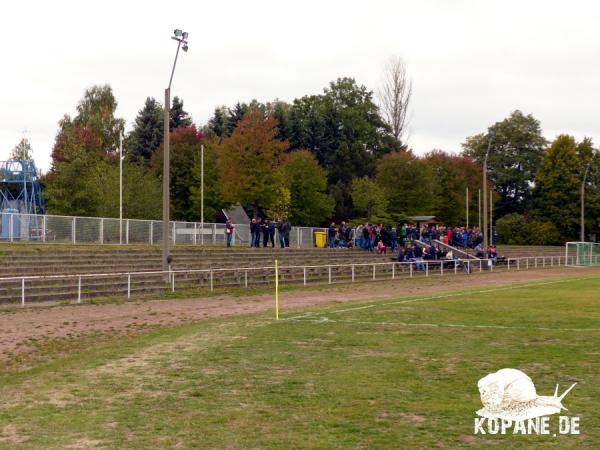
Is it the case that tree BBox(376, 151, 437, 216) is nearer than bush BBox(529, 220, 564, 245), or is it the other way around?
tree BBox(376, 151, 437, 216)

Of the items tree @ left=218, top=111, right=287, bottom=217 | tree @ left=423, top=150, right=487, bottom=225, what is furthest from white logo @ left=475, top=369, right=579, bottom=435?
tree @ left=423, top=150, right=487, bottom=225

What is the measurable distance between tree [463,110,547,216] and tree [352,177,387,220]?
30.0 m

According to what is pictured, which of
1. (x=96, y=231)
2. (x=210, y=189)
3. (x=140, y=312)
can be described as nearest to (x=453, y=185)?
(x=210, y=189)

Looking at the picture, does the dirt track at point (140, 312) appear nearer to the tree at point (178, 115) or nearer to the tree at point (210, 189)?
the tree at point (210, 189)

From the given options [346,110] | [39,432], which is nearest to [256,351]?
[39,432]

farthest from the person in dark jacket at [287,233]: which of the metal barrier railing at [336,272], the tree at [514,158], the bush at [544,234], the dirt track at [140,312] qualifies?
the tree at [514,158]

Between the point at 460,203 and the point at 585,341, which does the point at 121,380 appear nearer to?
the point at 585,341

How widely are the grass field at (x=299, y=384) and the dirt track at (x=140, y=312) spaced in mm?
1699

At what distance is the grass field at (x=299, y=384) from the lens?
809 cm

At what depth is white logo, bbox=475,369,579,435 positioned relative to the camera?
8039 mm

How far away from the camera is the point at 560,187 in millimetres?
89500

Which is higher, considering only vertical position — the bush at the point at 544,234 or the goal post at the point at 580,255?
the bush at the point at 544,234

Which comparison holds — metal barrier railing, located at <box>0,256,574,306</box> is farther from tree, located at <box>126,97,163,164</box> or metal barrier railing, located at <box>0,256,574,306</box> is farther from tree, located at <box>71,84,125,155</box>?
tree, located at <box>71,84,125,155</box>

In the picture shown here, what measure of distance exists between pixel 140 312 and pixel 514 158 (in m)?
86.0
